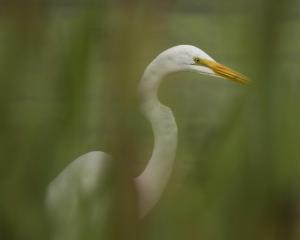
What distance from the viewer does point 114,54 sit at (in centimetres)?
24

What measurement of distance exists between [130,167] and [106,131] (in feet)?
0.04

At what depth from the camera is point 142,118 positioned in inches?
10.0

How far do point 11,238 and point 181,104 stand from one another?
65 millimetres

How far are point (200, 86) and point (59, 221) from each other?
6 cm

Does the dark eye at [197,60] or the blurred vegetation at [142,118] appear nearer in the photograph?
the blurred vegetation at [142,118]

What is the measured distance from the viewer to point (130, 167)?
25cm

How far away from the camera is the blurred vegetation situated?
0.80ft

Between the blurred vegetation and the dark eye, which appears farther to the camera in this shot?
the dark eye

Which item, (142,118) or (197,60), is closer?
(142,118)

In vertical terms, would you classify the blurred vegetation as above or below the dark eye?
above

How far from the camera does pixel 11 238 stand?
269 millimetres

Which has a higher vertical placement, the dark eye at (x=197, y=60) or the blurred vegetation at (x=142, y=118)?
the blurred vegetation at (x=142, y=118)

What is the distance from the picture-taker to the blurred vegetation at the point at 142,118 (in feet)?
0.80

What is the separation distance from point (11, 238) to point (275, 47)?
10 cm
